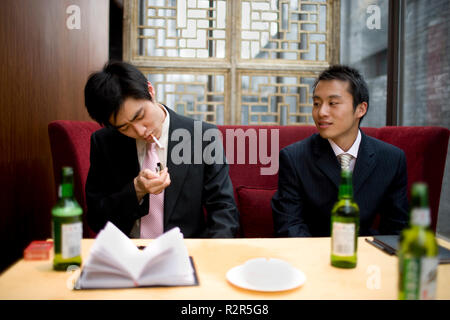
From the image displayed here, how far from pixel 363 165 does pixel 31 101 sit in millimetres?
1435

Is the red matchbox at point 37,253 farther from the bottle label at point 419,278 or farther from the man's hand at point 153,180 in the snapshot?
Answer: the bottle label at point 419,278

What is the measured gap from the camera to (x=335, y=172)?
1530 mm

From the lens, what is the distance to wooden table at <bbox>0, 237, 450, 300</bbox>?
0.72 m

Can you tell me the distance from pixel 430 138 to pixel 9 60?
73.7 inches

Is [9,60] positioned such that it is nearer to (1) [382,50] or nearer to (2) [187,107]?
(2) [187,107]

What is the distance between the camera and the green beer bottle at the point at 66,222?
785mm

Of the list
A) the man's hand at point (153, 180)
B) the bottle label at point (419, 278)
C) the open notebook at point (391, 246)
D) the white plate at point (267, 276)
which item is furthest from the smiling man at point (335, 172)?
the bottle label at point (419, 278)

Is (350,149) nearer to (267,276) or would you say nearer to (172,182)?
(172,182)

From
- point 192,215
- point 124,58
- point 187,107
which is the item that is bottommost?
point 192,215

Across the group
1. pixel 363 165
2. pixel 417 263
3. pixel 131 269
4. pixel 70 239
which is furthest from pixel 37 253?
pixel 363 165

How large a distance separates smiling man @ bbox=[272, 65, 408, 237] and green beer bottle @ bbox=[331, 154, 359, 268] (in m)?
0.58

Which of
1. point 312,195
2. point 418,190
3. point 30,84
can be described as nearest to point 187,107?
point 30,84

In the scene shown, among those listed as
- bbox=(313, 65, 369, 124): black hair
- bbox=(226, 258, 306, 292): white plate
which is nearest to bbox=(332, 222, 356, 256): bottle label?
bbox=(226, 258, 306, 292): white plate

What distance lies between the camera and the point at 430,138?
1.81m
